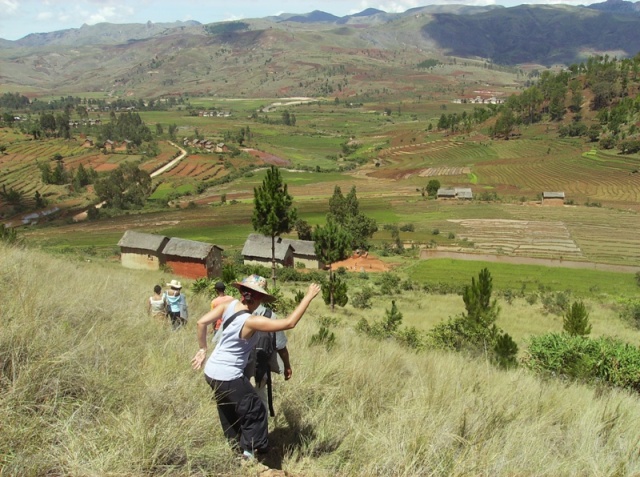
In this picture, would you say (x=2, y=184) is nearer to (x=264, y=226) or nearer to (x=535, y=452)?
(x=264, y=226)

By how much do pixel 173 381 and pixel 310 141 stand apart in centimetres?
14244

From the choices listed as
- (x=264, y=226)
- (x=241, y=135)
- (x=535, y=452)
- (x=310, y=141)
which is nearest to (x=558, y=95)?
(x=310, y=141)

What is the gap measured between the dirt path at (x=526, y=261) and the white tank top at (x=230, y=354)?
44.3 m

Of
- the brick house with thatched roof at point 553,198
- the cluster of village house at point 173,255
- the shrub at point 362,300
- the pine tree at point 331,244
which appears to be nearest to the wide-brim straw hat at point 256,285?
the shrub at point 362,300

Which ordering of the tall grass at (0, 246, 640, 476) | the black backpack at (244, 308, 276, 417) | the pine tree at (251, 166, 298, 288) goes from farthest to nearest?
the pine tree at (251, 166, 298, 288)
the black backpack at (244, 308, 276, 417)
the tall grass at (0, 246, 640, 476)

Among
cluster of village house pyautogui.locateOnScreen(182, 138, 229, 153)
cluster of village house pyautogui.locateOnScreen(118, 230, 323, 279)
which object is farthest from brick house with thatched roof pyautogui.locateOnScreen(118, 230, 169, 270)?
cluster of village house pyautogui.locateOnScreen(182, 138, 229, 153)

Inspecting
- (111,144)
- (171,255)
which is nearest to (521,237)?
(171,255)

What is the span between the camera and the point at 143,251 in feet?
123

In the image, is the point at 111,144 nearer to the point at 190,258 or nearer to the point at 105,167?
the point at 105,167

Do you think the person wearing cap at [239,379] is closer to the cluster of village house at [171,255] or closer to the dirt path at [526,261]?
the cluster of village house at [171,255]

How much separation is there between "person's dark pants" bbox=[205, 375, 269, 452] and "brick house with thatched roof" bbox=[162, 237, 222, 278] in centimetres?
3275

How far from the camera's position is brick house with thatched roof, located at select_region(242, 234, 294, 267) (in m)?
41.3

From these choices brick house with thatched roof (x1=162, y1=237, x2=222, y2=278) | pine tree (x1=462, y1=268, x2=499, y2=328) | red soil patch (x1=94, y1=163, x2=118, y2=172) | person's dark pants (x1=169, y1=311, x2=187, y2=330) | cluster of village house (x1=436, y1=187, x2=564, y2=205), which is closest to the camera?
person's dark pants (x1=169, y1=311, x2=187, y2=330)

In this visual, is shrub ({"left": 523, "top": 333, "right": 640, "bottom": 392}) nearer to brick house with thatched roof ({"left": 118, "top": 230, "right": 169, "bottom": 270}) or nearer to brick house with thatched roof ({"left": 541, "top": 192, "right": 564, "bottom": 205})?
brick house with thatched roof ({"left": 118, "top": 230, "right": 169, "bottom": 270})
